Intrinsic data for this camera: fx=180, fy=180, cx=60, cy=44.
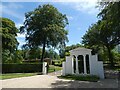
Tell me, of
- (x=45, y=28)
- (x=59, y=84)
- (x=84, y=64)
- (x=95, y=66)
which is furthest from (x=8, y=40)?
(x=59, y=84)

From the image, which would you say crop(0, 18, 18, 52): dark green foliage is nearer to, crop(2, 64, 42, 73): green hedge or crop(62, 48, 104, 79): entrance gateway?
crop(2, 64, 42, 73): green hedge

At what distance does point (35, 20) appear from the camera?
39.1m

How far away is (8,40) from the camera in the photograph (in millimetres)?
37188

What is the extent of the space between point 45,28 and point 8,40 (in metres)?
8.01

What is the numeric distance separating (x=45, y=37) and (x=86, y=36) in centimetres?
935

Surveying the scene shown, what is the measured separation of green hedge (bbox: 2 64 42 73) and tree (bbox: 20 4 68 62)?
8.69m

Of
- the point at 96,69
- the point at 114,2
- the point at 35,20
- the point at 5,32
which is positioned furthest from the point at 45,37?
the point at 114,2

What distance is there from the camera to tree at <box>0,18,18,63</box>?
119ft

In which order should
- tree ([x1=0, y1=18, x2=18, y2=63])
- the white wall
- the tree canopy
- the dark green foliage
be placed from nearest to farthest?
the white wall < tree ([x1=0, y1=18, x2=18, y2=63]) < the tree canopy < the dark green foliage

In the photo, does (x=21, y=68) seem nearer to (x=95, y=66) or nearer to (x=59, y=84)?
(x=95, y=66)

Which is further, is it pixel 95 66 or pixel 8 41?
pixel 8 41

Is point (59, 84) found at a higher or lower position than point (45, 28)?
lower

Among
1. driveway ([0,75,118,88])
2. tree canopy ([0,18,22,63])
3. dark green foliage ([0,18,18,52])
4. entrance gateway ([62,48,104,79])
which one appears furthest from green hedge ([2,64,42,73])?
driveway ([0,75,118,88])

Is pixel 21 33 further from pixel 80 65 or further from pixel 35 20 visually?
pixel 80 65
